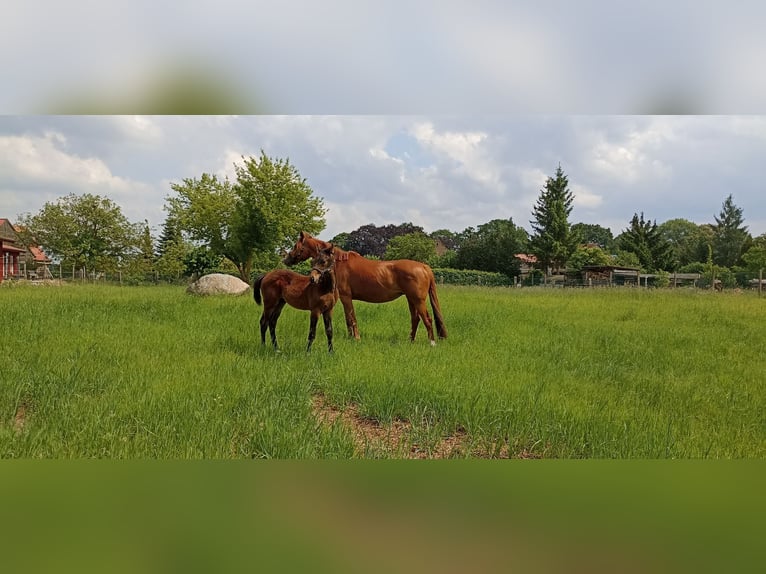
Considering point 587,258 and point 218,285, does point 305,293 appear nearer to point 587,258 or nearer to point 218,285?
point 218,285

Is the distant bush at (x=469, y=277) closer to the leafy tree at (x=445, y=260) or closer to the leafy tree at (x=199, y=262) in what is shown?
the leafy tree at (x=445, y=260)

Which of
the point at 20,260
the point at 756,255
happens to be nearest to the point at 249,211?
the point at 20,260

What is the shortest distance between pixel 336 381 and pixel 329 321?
574mm

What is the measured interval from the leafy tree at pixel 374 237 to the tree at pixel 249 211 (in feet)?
0.93

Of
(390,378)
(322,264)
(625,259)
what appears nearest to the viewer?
(390,378)

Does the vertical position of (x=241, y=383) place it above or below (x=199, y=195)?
below

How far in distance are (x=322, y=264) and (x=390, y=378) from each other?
992 mm

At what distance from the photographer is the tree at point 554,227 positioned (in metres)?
3.62

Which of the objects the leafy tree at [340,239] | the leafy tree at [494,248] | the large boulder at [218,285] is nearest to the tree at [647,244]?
the leafy tree at [494,248]

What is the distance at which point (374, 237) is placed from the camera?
3783 millimetres

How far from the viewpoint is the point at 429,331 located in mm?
3824

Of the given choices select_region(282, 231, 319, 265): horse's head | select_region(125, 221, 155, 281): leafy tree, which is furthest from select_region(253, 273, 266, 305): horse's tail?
select_region(125, 221, 155, 281): leafy tree

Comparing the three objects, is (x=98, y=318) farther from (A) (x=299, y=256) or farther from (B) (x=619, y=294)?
(B) (x=619, y=294)

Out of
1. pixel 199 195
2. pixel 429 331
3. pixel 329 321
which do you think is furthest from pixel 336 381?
pixel 199 195
